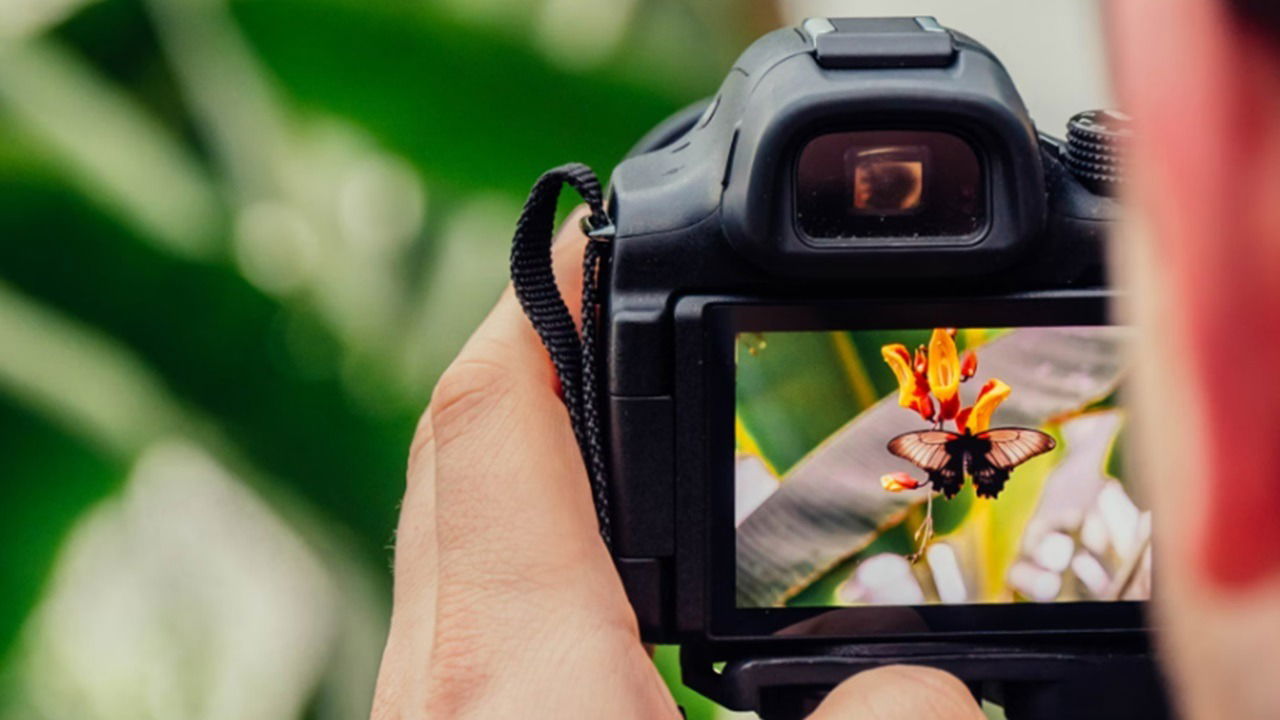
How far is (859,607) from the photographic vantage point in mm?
581

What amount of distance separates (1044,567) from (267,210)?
789 mm

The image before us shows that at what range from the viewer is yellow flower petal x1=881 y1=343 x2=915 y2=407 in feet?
1.82

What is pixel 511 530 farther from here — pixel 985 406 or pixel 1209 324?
pixel 1209 324

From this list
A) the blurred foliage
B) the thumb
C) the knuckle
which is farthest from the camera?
the blurred foliage

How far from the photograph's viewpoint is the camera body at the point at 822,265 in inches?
21.6

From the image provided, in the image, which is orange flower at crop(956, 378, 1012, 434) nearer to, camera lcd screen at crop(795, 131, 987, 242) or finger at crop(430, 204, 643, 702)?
camera lcd screen at crop(795, 131, 987, 242)

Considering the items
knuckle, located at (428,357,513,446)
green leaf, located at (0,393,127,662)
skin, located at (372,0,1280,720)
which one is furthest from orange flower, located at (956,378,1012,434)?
green leaf, located at (0,393,127,662)

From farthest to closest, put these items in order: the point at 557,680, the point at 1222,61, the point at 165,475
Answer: the point at 165,475 < the point at 557,680 < the point at 1222,61

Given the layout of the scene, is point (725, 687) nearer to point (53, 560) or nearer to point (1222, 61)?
point (1222, 61)

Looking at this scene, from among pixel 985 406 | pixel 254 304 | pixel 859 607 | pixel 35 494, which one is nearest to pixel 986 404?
pixel 985 406

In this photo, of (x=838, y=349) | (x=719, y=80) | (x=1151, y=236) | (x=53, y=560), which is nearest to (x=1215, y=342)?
(x=1151, y=236)

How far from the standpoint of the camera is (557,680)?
21.3 inches

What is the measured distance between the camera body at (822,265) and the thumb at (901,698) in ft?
0.15

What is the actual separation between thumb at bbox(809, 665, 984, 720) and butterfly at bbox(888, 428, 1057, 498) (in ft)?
0.27
